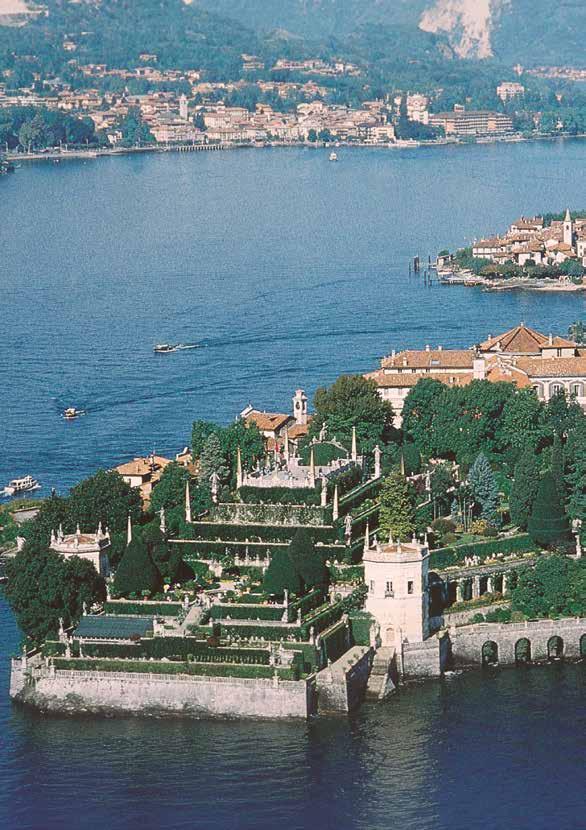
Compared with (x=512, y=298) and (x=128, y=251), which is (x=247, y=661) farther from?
Result: (x=128, y=251)

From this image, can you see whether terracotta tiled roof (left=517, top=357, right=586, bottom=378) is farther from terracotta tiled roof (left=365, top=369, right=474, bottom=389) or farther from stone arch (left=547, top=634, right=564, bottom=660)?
stone arch (left=547, top=634, right=564, bottom=660)

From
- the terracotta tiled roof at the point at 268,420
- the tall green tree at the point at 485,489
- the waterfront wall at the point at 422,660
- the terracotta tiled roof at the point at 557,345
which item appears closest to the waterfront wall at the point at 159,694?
the waterfront wall at the point at 422,660

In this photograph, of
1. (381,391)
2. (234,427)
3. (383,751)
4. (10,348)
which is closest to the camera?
(383,751)

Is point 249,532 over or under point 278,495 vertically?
under

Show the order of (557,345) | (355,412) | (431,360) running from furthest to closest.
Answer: (431,360), (557,345), (355,412)

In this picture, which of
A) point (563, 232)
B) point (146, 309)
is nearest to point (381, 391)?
point (146, 309)

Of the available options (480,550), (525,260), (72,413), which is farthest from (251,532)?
(525,260)

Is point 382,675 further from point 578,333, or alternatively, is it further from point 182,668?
point 578,333
